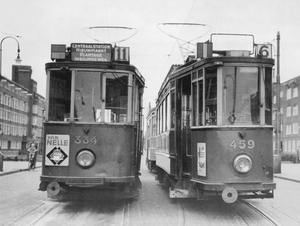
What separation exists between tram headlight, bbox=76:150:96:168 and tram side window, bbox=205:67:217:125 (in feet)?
8.15

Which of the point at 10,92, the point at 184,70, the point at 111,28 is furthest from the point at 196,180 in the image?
the point at 10,92

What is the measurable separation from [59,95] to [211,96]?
126 inches

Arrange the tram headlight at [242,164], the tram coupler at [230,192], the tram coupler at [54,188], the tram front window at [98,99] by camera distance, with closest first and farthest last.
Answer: the tram coupler at [230,192]
the tram headlight at [242,164]
the tram coupler at [54,188]
the tram front window at [98,99]

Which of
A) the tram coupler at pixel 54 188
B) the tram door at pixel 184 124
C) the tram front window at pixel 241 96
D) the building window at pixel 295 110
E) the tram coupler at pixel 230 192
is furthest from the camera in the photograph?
the building window at pixel 295 110

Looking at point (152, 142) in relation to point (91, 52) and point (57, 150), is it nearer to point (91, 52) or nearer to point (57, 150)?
point (91, 52)

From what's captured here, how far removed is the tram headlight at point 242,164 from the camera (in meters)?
8.65

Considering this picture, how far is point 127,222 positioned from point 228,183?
6.86 ft

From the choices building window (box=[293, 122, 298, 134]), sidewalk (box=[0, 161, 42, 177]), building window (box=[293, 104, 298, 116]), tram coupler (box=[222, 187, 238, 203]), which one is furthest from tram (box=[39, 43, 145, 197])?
building window (box=[293, 104, 298, 116])

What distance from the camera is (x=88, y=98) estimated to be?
9.25m

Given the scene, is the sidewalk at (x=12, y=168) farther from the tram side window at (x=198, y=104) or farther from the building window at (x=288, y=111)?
the building window at (x=288, y=111)

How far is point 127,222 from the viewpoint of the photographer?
830 centimetres

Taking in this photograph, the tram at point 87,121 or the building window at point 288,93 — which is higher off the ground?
the building window at point 288,93

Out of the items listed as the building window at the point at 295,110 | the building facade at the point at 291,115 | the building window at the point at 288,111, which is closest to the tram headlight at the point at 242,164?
the building facade at the point at 291,115

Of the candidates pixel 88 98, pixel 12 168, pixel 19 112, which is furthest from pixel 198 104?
pixel 19 112
